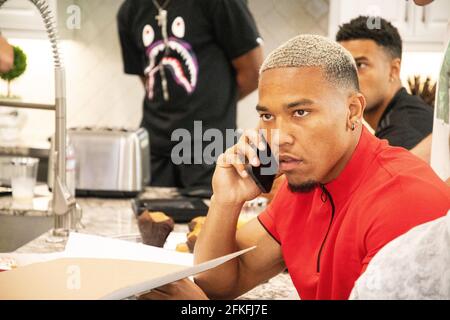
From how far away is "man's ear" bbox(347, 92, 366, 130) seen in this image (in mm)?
635

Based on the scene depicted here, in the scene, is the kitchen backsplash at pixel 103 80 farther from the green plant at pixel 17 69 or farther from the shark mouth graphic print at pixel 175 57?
the green plant at pixel 17 69

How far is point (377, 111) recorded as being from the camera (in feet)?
3.39

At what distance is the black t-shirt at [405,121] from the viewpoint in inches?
38.6

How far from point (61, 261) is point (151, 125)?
1124 millimetres

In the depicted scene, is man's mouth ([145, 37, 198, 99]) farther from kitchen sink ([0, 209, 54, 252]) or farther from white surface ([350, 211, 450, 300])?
white surface ([350, 211, 450, 300])

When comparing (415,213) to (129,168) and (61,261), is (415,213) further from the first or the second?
(129,168)

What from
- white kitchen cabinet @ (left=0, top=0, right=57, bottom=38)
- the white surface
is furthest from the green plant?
the white surface

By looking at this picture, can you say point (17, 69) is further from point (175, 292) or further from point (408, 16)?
point (408, 16)

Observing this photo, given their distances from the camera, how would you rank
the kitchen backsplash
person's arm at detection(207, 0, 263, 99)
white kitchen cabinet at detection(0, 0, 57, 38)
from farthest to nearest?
the kitchen backsplash → person's arm at detection(207, 0, 263, 99) → white kitchen cabinet at detection(0, 0, 57, 38)

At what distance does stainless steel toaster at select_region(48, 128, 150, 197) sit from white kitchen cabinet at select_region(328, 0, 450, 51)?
0.58 metres

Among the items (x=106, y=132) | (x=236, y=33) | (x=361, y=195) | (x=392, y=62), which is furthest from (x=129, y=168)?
(x=361, y=195)

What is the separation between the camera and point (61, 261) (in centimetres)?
58

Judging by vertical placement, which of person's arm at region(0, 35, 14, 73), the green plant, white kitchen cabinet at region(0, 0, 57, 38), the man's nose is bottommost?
the man's nose
